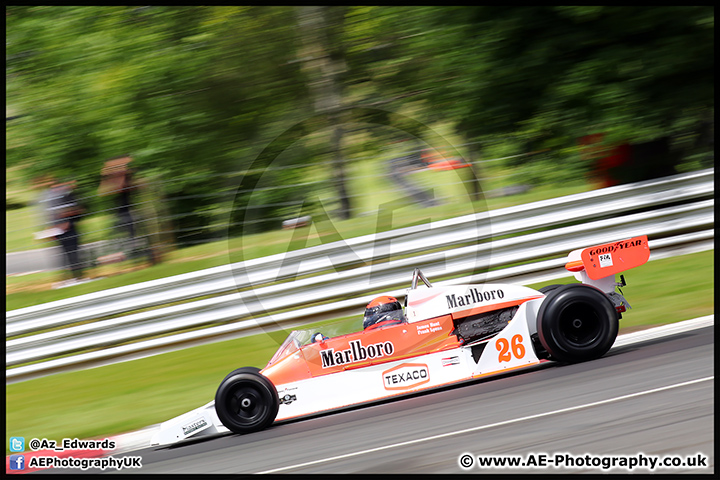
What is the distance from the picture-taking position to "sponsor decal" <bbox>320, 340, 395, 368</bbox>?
5.11 metres

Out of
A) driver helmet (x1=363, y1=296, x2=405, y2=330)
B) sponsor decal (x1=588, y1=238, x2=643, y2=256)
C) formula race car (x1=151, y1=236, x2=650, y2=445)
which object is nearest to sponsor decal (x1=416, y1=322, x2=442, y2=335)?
formula race car (x1=151, y1=236, x2=650, y2=445)

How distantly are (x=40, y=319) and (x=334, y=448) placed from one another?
4114 mm

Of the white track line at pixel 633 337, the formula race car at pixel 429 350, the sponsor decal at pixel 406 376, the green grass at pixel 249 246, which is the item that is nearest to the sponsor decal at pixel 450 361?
the formula race car at pixel 429 350

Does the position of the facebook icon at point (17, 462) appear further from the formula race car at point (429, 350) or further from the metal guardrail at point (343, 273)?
the metal guardrail at point (343, 273)

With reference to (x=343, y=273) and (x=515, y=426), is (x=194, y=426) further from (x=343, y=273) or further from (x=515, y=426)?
(x=343, y=273)

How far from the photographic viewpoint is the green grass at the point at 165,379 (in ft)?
19.2

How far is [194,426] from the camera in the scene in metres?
4.96

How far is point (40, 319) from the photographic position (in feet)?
23.0

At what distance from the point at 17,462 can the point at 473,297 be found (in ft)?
12.4

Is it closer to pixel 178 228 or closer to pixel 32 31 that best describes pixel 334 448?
pixel 178 228

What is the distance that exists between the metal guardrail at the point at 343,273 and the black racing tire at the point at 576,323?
2.00 metres

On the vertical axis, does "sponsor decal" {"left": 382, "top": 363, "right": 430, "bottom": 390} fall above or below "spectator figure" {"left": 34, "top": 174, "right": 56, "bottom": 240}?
below

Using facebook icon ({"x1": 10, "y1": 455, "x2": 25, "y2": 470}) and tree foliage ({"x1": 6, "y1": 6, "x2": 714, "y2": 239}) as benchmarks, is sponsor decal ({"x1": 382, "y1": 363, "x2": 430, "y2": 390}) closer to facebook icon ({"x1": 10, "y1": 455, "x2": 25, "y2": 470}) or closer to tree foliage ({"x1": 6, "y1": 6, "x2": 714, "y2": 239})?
facebook icon ({"x1": 10, "y1": 455, "x2": 25, "y2": 470})

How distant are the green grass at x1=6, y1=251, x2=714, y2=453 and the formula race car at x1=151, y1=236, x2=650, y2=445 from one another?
0.50 meters
